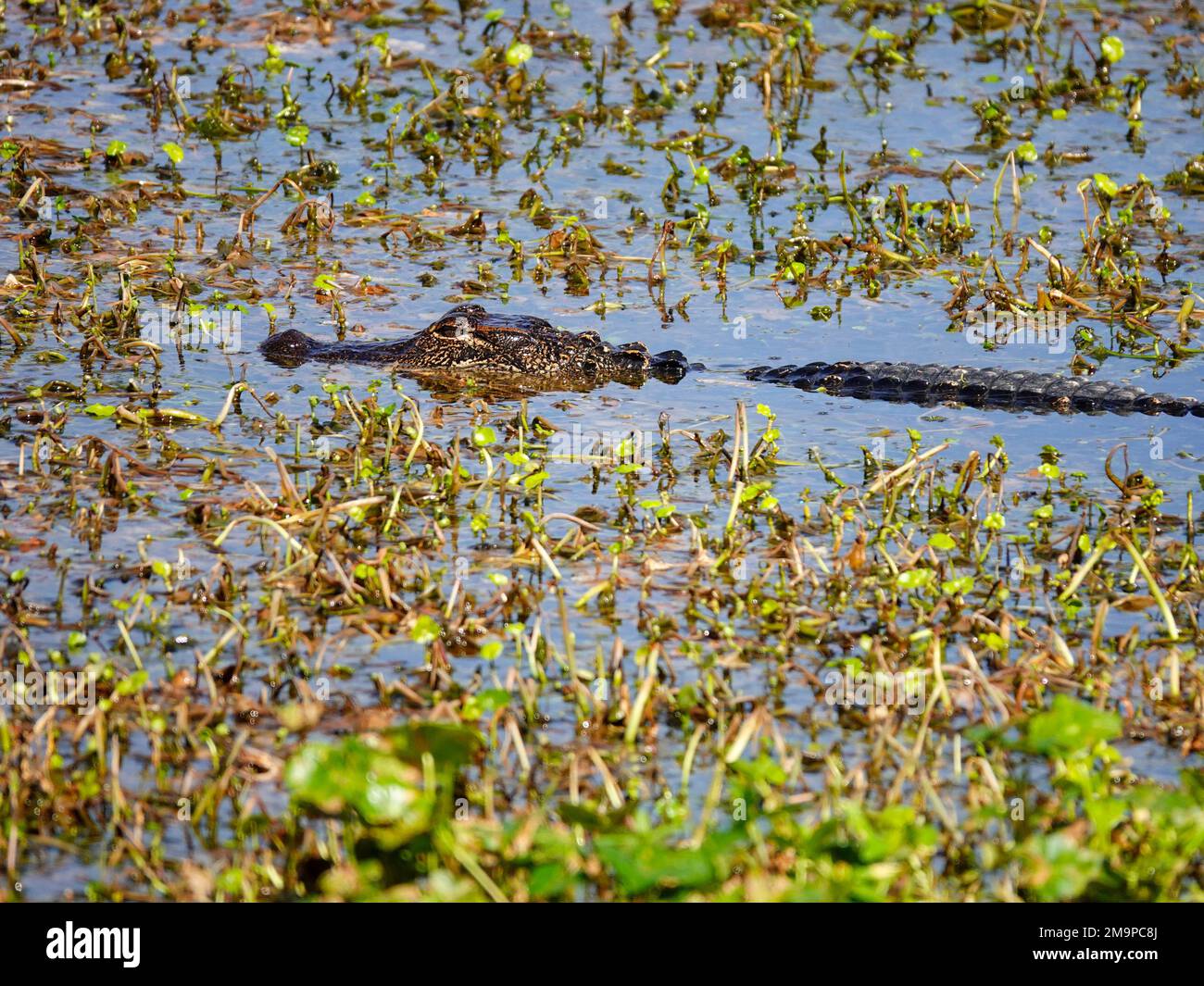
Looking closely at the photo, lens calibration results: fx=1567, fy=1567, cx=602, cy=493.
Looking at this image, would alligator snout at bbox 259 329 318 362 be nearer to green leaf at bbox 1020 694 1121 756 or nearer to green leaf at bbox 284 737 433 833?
green leaf at bbox 284 737 433 833

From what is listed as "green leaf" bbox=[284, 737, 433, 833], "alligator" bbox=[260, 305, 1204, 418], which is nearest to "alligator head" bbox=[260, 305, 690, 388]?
"alligator" bbox=[260, 305, 1204, 418]

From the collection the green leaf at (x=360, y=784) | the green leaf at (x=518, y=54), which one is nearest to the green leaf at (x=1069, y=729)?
the green leaf at (x=360, y=784)

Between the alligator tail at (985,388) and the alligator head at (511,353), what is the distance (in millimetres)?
836

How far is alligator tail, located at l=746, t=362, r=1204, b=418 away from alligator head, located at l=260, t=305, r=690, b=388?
2.74 ft

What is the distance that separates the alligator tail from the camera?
26.4ft

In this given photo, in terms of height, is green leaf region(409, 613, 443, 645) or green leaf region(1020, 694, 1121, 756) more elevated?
green leaf region(409, 613, 443, 645)

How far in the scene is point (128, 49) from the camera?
12781 mm

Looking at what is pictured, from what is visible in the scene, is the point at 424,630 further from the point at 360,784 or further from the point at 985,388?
the point at 985,388

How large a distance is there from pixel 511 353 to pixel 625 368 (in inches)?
24.6

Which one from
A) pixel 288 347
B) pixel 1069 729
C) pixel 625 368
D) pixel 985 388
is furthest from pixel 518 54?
pixel 1069 729

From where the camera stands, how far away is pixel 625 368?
854cm

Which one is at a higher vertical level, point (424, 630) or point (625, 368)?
point (625, 368)

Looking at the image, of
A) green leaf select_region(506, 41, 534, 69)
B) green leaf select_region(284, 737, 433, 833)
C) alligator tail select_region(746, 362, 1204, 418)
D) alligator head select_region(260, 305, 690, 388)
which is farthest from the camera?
green leaf select_region(506, 41, 534, 69)
